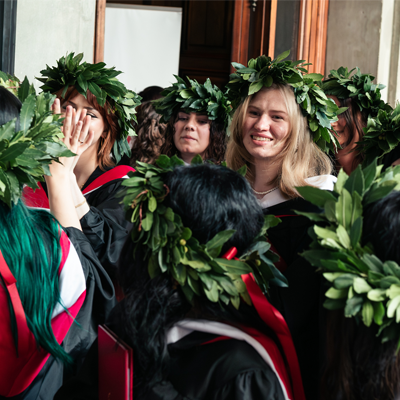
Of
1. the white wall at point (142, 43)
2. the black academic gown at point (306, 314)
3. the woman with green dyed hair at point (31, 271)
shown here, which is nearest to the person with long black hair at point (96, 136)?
the woman with green dyed hair at point (31, 271)

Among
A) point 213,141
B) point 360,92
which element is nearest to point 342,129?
point 360,92

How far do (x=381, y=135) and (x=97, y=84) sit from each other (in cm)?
153

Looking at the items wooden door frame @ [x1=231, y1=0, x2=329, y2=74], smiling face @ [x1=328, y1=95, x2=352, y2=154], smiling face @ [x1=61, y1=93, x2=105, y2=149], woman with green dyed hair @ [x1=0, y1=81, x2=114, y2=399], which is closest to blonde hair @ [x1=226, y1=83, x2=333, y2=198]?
smiling face @ [x1=328, y1=95, x2=352, y2=154]

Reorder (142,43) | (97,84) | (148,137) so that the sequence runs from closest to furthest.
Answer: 1. (97,84)
2. (148,137)
3. (142,43)

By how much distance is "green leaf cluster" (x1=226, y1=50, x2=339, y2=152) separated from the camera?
232 centimetres

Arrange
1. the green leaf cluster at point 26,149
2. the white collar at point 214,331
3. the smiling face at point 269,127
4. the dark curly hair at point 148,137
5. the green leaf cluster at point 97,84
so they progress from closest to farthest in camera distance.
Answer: the white collar at point 214,331 → the green leaf cluster at point 26,149 → the smiling face at point 269,127 → the green leaf cluster at point 97,84 → the dark curly hair at point 148,137

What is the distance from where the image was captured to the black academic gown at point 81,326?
1574 mm

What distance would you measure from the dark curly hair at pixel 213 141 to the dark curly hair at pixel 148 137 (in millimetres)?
252

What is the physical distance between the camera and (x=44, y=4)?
3.57 meters

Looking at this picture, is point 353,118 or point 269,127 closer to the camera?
point 269,127

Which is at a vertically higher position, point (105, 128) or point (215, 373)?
point (105, 128)

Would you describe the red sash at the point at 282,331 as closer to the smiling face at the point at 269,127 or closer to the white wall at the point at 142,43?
the smiling face at the point at 269,127

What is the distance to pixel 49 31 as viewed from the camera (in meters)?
3.62

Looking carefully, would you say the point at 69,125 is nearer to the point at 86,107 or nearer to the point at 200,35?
the point at 86,107
